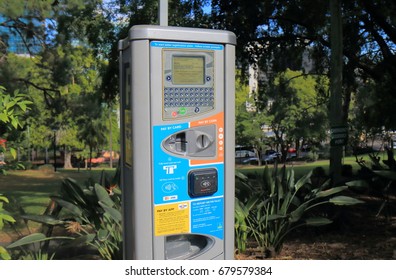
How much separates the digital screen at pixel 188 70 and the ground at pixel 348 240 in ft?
7.41

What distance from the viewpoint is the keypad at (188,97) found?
2.76 metres

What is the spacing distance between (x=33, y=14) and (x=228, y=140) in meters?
15.2

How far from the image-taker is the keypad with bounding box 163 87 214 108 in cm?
276

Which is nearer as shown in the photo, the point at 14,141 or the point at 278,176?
the point at 14,141

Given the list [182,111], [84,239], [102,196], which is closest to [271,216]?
[102,196]

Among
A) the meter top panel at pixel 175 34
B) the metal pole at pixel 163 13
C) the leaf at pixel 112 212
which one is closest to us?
the meter top panel at pixel 175 34

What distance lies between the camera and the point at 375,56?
13.3 metres

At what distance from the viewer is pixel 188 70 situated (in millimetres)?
2799

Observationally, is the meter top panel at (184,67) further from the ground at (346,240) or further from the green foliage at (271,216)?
the ground at (346,240)

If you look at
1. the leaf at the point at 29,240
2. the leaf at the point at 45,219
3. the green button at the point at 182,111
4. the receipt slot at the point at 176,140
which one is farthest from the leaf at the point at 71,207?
the green button at the point at 182,111

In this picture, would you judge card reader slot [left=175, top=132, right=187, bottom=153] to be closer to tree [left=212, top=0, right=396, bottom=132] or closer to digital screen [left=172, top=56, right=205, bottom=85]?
digital screen [left=172, top=56, right=205, bottom=85]

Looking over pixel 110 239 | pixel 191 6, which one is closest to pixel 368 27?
pixel 191 6

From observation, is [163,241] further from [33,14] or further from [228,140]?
[33,14]

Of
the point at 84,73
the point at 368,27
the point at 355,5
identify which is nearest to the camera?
the point at 355,5
